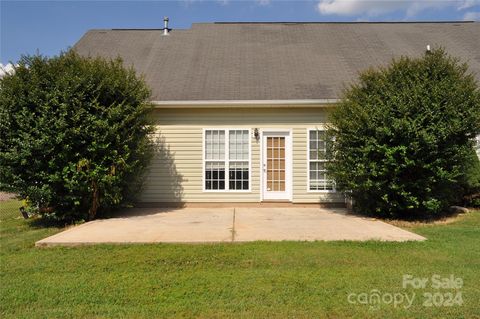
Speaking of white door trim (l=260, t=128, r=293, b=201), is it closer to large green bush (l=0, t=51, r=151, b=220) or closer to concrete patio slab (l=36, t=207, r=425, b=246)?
concrete patio slab (l=36, t=207, r=425, b=246)

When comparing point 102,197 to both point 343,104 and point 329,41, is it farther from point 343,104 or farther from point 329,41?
point 329,41

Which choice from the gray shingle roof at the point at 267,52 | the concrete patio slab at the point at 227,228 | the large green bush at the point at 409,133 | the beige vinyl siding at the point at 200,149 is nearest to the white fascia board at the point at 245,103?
the gray shingle roof at the point at 267,52

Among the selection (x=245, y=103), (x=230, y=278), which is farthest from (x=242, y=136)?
(x=230, y=278)

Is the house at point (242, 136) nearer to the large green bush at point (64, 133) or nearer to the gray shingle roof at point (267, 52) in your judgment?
the gray shingle roof at point (267, 52)

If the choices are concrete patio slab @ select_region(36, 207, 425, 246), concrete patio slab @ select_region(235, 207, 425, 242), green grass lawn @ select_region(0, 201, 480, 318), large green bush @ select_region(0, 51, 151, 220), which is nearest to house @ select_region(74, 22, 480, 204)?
concrete patio slab @ select_region(36, 207, 425, 246)

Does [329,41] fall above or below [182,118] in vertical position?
above

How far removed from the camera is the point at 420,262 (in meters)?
5.61

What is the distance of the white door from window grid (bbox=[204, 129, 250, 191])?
0.51m

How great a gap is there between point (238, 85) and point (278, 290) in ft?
26.9

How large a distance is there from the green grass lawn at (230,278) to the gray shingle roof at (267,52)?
19.0ft

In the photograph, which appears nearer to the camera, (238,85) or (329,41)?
(238,85)

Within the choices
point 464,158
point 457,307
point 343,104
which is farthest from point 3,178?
point 464,158

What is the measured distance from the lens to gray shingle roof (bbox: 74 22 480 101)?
11750 millimetres

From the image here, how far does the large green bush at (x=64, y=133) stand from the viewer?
326 inches
